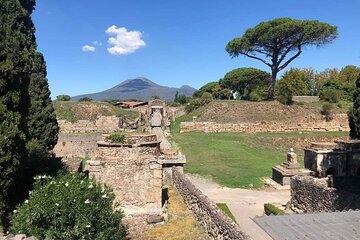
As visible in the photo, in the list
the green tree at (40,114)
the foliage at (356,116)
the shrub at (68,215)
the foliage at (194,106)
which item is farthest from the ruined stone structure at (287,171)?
the foliage at (194,106)

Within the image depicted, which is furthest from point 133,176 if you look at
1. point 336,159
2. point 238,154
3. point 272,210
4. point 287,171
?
point 238,154

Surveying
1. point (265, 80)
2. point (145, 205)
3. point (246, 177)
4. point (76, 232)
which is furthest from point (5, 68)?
point (265, 80)

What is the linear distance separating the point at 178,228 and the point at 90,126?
1362 inches

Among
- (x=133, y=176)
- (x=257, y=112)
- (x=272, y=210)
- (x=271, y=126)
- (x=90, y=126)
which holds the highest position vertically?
(x=257, y=112)

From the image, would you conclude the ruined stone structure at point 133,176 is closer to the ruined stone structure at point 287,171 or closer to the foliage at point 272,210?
the foliage at point 272,210

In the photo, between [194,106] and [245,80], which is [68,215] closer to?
[194,106]

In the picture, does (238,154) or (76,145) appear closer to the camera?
(238,154)

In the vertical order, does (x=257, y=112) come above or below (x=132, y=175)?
above

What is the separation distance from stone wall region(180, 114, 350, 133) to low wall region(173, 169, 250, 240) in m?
27.3

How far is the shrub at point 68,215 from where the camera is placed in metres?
8.02

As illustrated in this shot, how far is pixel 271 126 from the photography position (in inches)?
1693

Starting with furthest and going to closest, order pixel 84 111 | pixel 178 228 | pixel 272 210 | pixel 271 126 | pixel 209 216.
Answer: pixel 84 111, pixel 271 126, pixel 272 210, pixel 178 228, pixel 209 216

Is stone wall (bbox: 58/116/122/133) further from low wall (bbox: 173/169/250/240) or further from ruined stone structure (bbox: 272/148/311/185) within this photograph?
low wall (bbox: 173/169/250/240)

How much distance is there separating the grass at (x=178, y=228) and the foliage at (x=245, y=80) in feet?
208
